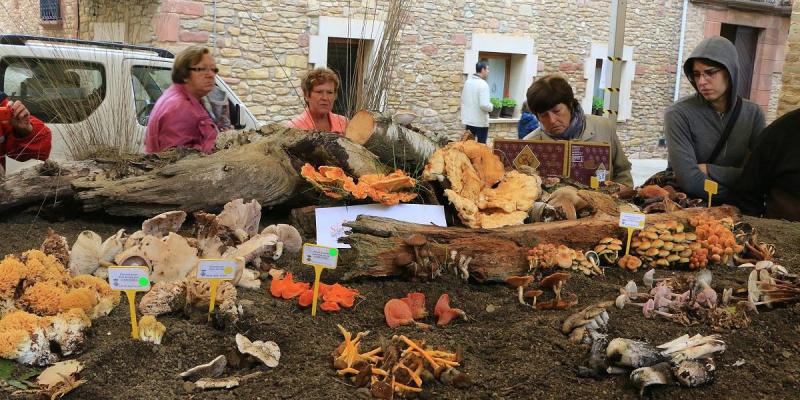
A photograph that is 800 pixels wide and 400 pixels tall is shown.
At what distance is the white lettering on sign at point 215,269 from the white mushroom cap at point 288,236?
33.5 inches

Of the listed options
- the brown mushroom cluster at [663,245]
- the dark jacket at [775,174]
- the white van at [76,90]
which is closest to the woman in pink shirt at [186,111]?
the white van at [76,90]

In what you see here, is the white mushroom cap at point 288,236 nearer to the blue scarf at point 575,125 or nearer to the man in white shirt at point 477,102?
the blue scarf at point 575,125

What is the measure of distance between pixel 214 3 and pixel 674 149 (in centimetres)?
761

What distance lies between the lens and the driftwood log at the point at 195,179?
11.0ft

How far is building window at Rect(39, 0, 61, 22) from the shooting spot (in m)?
12.0

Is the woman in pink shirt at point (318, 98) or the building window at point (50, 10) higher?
the building window at point (50, 10)

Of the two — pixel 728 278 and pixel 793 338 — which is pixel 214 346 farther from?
pixel 728 278

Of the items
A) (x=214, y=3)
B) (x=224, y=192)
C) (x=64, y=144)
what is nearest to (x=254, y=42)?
(x=214, y=3)

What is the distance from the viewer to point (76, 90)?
18.5ft

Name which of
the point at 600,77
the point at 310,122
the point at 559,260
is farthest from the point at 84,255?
the point at 600,77

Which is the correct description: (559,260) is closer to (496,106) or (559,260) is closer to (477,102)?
(477,102)

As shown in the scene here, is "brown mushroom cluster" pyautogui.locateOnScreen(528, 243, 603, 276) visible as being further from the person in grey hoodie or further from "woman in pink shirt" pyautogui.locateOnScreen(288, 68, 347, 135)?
"woman in pink shirt" pyautogui.locateOnScreen(288, 68, 347, 135)

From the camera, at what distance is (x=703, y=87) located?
12.7 ft

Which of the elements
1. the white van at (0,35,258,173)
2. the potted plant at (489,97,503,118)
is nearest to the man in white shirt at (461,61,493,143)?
the potted plant at (489,97,503,118)
